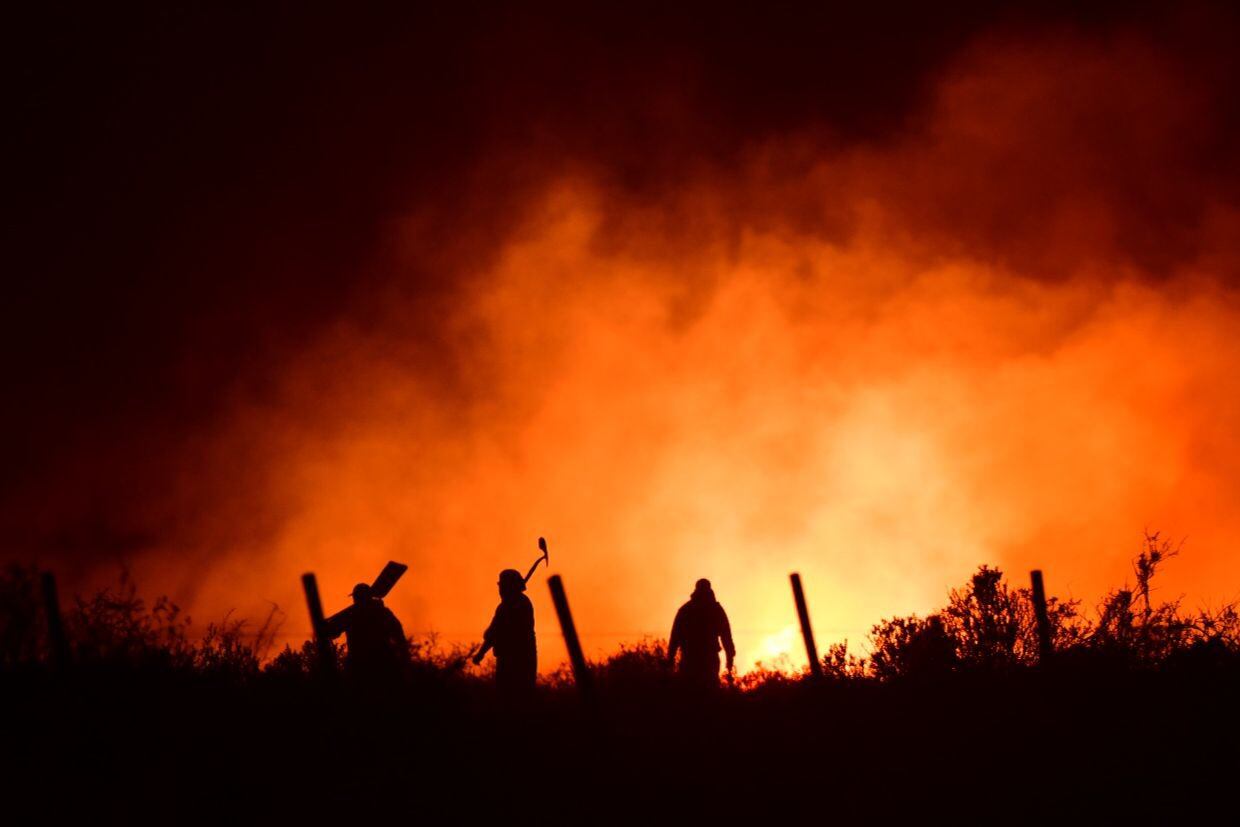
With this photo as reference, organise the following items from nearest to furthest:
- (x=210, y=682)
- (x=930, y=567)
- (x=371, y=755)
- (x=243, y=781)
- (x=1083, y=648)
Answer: (x=243, y=781), (x=371, y=755), (x=210, y=682), (x=1083, y=648), (x=930, y=567)

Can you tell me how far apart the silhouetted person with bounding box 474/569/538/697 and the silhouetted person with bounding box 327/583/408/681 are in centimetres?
147

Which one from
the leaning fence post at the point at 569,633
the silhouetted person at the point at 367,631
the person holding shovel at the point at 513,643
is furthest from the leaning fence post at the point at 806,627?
the silhouetted person at the point at 367,631

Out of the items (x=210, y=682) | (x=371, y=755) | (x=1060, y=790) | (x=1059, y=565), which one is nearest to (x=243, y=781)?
(x=371, y=755)

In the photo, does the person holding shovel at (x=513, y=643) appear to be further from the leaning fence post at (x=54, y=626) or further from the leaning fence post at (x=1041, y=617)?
the leaning fence post at (x=1041, y=617)

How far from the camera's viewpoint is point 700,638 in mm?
15805

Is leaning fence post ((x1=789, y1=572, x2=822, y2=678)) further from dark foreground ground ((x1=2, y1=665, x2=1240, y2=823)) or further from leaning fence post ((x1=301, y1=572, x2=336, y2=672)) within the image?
leaning fence post ((x1=301, y1=572, x2=336, y2=672))

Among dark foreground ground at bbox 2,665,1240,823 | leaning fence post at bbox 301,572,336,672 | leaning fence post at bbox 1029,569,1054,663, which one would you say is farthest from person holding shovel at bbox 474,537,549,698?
leaning fence post at bbox 1029,569,1054,663

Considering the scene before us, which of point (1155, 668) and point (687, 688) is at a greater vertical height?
point (687, 688)

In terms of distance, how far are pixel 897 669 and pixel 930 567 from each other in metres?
105

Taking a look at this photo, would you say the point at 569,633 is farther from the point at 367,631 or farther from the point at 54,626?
the point at 54,626

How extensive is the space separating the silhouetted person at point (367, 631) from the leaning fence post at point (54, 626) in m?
3.12

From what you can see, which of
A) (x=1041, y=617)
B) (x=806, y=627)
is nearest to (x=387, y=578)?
(x=806, y=627)

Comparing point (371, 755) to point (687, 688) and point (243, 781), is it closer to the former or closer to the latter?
point (243, 781)

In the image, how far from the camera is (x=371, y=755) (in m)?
9.00
